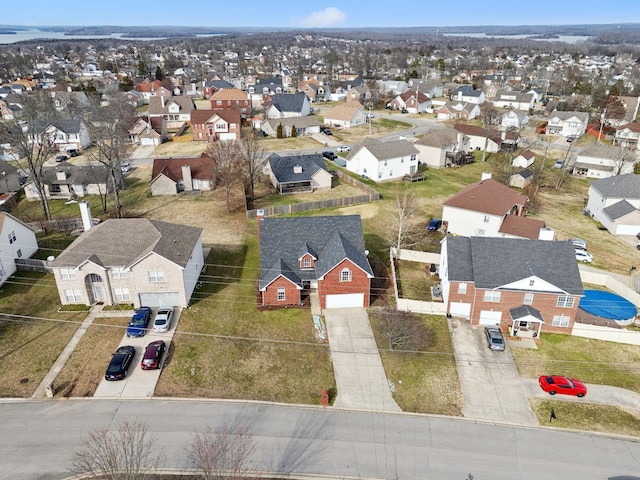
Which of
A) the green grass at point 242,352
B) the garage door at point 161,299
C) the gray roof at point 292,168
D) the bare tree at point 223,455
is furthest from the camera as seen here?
the gray roof at point 292,168

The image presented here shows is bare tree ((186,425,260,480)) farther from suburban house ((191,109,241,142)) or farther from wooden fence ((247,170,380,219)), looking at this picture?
suburban house ((191,109,241,142))

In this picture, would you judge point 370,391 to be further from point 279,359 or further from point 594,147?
point 594,147

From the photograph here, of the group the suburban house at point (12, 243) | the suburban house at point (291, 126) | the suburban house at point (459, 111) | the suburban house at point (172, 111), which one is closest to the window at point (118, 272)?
the suburban house at point (12, 243)

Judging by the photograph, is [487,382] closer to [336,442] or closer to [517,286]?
[517,286]

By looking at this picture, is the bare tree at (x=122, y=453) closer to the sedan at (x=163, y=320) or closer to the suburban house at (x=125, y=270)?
the sedan at (x=163, y=320)

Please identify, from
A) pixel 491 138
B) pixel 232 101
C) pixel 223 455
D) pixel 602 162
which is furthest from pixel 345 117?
pixel 223 455
